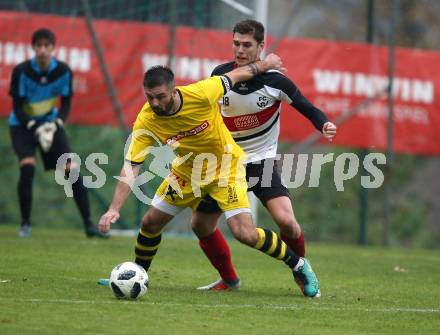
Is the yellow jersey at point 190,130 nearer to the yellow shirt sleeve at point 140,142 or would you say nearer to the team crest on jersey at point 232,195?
the yellow shirt sleeve at point 140,142

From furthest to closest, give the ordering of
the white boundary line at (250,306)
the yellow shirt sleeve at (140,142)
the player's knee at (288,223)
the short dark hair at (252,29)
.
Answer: the short dark hair at (252,29)
the player's knee at (288,223)
the yellow shirt sleeve at (140,142)
the white boundary line at (250,306)

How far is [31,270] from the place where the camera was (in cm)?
855

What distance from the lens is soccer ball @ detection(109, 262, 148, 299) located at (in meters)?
6.92

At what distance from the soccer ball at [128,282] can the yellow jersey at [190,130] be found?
0.82 meters

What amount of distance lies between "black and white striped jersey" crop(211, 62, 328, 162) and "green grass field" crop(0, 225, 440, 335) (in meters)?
1.14

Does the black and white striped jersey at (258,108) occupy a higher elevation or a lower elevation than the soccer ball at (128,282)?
higher

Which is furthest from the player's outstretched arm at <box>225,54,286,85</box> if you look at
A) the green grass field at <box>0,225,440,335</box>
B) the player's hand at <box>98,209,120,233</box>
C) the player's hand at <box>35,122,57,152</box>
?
the player's hand at <box>35,122,57,152</box>

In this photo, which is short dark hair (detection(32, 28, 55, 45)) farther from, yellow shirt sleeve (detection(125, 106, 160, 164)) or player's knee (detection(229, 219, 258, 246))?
player's knee (detection(229, 219, 258, 246))

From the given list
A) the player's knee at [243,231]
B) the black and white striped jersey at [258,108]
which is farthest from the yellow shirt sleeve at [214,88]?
the player's knee at [243,231]

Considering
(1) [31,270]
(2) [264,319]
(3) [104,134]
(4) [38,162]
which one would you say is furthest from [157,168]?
(2) [264,319]

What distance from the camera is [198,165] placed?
760 centimetres

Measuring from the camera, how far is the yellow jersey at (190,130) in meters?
7.32

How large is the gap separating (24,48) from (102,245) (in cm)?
323

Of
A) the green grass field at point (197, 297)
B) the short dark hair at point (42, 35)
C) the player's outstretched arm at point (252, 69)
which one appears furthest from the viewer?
the short dark hair at point (42, 35)
